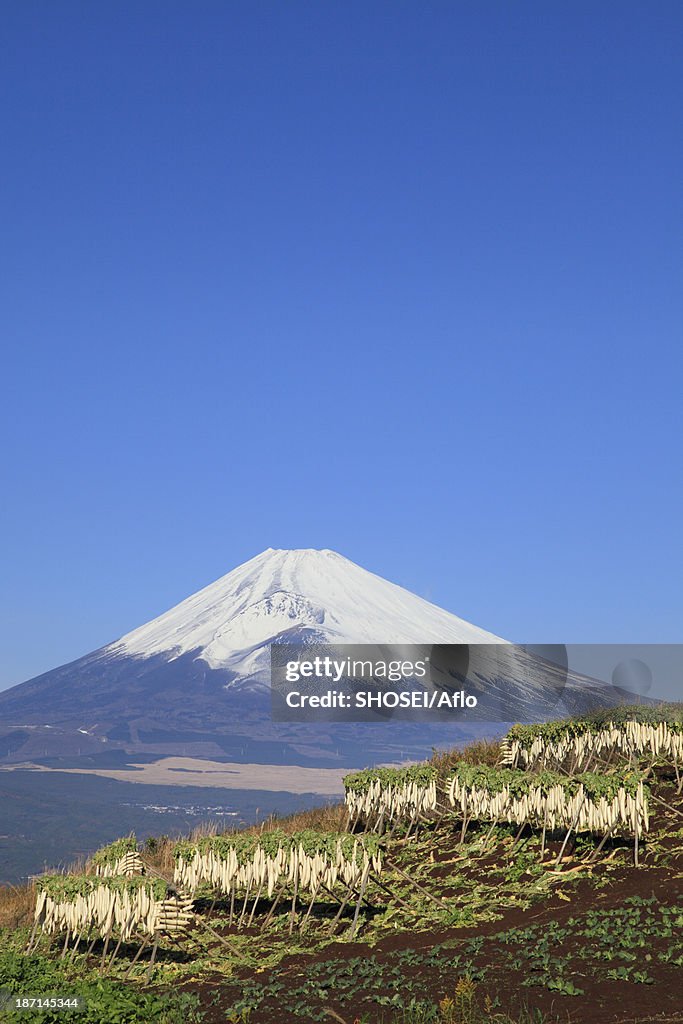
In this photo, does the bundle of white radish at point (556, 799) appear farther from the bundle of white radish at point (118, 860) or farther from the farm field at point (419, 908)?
the bundle of white radish at point (118, 860)

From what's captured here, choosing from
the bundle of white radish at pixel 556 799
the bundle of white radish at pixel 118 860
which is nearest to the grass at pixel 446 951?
the bundle of white radish at pixel 556 799

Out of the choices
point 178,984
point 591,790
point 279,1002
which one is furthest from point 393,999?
point 591,790

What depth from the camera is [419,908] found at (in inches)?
843

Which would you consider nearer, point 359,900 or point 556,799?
point 359,900

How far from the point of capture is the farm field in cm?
1422

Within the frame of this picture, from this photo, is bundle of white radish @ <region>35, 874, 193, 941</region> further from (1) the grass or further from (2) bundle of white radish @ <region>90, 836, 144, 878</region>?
Answer: (2) bundle of white radish @ <region>90, 836, 144, 878</region>

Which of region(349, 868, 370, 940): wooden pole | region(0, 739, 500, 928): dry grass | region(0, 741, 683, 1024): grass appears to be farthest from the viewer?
region(0, 739, 500, 928): dry grass

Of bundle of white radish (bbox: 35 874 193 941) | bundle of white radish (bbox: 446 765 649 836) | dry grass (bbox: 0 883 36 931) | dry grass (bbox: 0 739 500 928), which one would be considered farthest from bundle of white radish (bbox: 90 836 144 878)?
bundle of white radish (bbox: 446 765 649 836)

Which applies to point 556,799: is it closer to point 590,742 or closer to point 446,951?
point 590,742

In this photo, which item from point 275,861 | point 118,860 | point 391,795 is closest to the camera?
point 275,861

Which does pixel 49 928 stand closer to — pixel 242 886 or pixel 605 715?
pixel 242 886

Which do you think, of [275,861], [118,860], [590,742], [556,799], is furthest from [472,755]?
[275,861]

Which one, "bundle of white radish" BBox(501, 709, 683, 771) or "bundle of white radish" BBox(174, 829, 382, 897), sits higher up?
"bundle of white radish" BBox(501, 709, 683, 771)

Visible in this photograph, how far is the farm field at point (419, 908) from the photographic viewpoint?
14.2 metres
